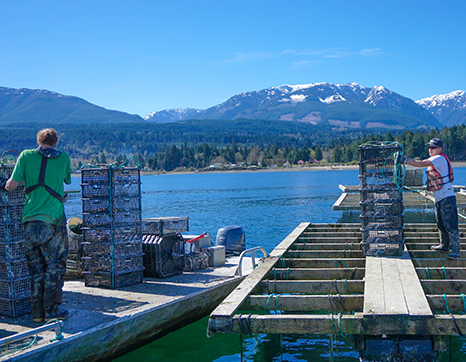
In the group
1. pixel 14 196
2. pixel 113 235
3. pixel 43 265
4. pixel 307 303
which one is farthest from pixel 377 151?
pixel 14 196

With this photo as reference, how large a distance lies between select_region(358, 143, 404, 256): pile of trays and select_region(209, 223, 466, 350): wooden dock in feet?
1.13

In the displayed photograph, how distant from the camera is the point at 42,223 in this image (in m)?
6.17

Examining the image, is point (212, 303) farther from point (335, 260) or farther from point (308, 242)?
point (308, 242)

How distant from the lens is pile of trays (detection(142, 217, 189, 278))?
8.76 m

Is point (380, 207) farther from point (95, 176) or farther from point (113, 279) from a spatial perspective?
point (95, 176)

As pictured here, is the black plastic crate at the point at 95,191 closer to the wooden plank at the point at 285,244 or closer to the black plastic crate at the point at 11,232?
the black plastic crate at the point at 11,232

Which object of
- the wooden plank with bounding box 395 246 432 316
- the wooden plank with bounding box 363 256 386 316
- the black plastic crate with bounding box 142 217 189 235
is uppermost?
the black plastic crate with bounding box 142 217 189 235

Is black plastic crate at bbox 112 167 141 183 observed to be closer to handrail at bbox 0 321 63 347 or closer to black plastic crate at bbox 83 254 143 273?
black plastic crate at bbox 83 254 143 273

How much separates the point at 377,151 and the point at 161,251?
443 centimetres

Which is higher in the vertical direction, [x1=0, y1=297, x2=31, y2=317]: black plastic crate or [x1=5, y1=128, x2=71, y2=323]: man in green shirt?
[x1=5, y1=128, x2=71, y2=323]: man in green shirt

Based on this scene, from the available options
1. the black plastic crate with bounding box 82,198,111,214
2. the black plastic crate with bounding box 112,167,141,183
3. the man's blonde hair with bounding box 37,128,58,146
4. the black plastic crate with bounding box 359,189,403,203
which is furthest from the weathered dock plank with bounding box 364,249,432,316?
the man's blonde hair with bounding box 37,128,58,146

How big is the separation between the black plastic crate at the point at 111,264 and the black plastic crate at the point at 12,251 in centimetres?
155

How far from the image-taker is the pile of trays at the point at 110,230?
26.3 ft

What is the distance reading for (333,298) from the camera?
20.4 ft
